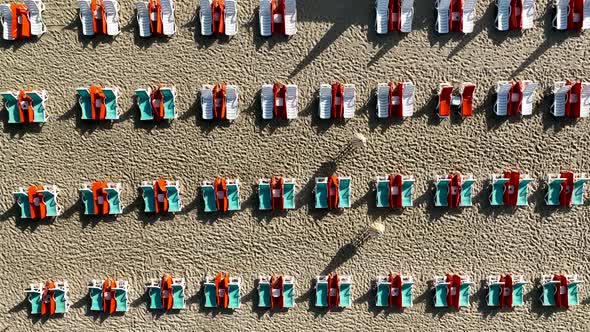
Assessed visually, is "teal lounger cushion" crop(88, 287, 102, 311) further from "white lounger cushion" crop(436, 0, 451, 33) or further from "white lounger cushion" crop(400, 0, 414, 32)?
"white lounger cushion" crop(436, 0, 451, 33)

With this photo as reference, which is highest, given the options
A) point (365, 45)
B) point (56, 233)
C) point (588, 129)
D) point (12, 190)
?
point (365, 45)

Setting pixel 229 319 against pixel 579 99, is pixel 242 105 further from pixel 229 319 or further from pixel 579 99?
pixel 579 99

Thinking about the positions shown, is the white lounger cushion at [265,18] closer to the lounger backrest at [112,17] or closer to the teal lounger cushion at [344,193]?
the lounger backrest at [112,17]

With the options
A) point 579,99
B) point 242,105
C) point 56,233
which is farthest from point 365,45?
point 56,233

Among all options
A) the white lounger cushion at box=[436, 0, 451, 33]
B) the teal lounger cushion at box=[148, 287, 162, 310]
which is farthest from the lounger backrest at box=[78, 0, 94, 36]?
the white lounger cushion at box=[436, 0, 451, 33]

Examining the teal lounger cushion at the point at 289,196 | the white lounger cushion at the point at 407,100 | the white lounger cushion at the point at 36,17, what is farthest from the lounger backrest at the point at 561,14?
the white lounger cushion at the point at 36,17

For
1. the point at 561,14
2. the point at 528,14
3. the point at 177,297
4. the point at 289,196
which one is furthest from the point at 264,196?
the point at 561,14

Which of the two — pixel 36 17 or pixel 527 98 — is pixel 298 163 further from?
pixel 36 17
